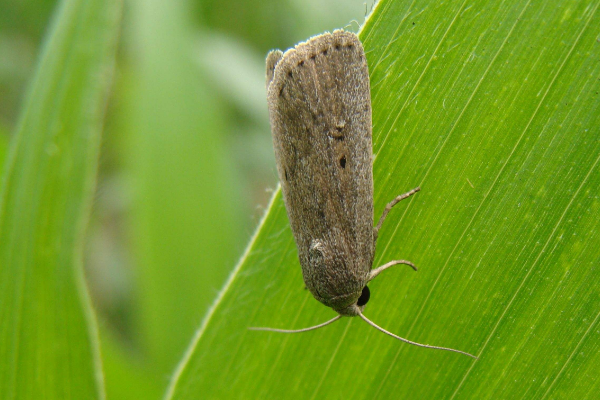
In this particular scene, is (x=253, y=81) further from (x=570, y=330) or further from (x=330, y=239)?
(x=570, y=330)

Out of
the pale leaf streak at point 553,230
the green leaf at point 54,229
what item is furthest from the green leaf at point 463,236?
the green leaf at point 54,229

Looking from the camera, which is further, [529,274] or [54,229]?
[54,229]

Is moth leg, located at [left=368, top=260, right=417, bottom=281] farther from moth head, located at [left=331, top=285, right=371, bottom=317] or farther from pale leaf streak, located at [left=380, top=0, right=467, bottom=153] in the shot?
pale leaf streak, located at [left=380, top=0, right=467, bottom=153]

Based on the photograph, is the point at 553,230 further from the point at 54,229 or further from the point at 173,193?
the point at 173,193

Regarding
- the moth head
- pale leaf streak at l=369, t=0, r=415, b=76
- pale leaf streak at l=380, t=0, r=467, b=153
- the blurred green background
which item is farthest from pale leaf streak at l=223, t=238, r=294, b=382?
pale leaf streak at l=369, t=0, r=415, b=76

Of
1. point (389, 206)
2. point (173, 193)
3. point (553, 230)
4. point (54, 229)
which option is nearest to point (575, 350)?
point (553, 230)

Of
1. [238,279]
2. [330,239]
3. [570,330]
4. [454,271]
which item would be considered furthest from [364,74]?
[570,330]

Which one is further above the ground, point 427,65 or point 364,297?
point 427,65
